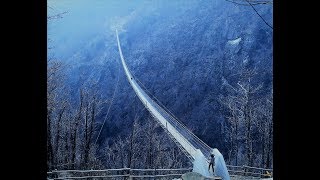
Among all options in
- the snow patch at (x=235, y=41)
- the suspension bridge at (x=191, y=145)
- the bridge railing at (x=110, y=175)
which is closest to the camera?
the suspension bridge at (x=191, y=145)

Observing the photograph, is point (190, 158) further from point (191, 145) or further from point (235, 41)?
point (235, 41)

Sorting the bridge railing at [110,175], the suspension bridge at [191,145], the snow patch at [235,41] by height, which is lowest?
the bridge railing at [110,175]

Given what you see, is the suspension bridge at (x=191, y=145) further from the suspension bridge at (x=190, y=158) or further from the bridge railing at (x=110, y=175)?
the bridge railing at (x=110, y=175)

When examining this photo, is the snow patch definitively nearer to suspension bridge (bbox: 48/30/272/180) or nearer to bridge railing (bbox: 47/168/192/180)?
suspension bridge (bbox: 48/30/272/180)

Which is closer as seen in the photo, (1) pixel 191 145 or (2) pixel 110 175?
(2) pixel 110 175

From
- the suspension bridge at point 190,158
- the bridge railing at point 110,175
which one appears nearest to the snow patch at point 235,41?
the suspension bridge at point 190,158

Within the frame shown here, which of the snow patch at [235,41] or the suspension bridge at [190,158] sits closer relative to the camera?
the suspension bridge at [190,158]

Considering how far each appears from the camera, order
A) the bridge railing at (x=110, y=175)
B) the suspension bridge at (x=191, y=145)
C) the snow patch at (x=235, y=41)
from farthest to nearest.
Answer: the snow patch at (x=235, y=41)
the bridge railing at (x=110, y=175)
the suspension bridge at (x=191, y=145)

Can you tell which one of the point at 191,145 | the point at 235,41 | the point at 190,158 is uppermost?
the point at 235,41

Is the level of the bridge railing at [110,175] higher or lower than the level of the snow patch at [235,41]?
lower

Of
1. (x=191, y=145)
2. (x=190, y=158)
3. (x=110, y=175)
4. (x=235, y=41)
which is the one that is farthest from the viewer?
(x=235, y=41)

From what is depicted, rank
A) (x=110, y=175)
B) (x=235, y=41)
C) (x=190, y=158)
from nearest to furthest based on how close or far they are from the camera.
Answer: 1. (x=110, y=175)
2. (x=190, y=158)
3. (x=235, y=41)

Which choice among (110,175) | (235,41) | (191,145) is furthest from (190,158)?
(235,41)
